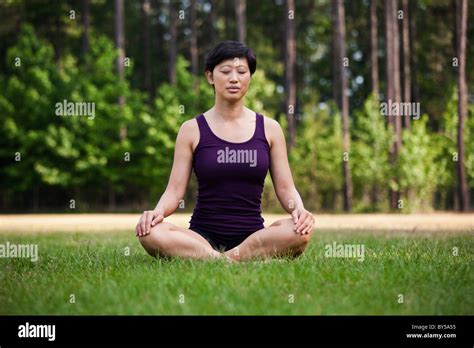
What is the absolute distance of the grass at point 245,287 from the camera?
13.8ft

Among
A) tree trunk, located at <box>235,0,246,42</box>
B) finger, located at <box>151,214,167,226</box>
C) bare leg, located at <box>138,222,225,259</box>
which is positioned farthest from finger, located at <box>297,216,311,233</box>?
tree trunk, located at <box>235,0,246,42</box>

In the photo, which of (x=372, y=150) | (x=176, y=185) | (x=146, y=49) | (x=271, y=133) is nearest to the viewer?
(x=176, y=185)

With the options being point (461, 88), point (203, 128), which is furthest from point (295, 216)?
point (461, 88)

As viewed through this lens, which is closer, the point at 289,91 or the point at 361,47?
the point at 289,91

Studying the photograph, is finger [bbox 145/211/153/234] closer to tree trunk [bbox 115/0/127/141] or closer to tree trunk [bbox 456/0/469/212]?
tree trunk [bbox 456/0/469/212]

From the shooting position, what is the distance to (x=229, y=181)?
604 centimetres

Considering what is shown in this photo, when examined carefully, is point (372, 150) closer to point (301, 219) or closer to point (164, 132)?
point (164, 132)

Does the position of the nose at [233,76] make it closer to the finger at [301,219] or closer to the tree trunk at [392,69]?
the finger at [301,219]

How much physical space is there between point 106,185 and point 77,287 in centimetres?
2673

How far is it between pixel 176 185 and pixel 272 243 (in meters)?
1.05

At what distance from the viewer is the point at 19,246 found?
8570 mm
